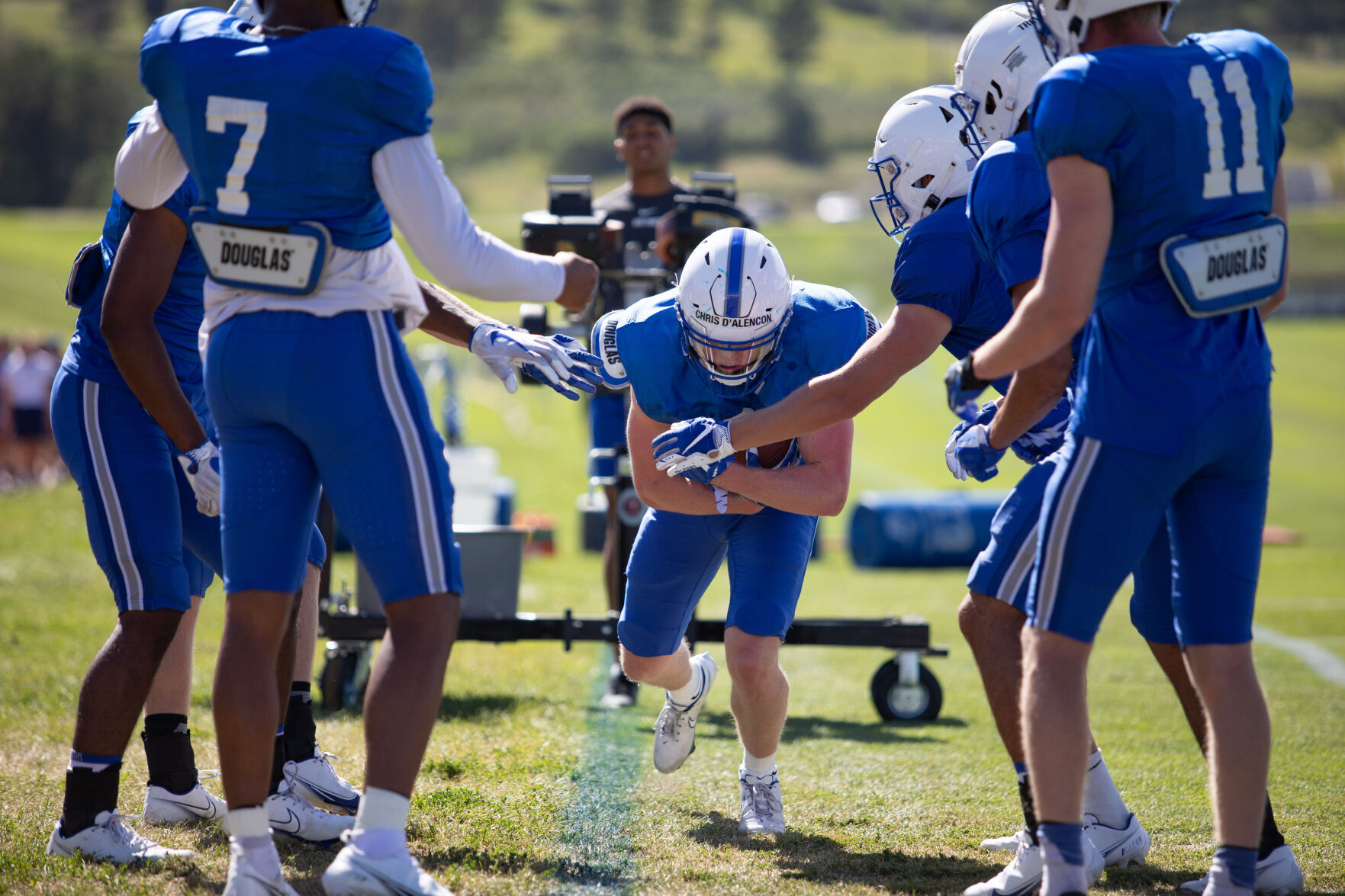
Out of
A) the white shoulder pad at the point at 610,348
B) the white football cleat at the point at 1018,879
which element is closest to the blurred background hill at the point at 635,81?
the white shoulder pad at the point at 610,348

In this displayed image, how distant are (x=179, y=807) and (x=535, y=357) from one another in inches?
66.8

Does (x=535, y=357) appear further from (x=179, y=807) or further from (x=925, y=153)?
(x=179, y=807)

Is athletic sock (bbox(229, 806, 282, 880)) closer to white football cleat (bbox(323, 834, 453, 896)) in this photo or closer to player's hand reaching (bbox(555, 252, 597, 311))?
white football cleat (bbox(323, 834, 453, 896))

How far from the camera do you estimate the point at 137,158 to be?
9.67 feet

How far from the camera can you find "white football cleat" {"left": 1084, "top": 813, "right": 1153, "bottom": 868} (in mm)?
3332

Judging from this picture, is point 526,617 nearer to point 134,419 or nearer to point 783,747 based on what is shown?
point 783,747

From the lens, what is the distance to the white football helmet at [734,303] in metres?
3.48

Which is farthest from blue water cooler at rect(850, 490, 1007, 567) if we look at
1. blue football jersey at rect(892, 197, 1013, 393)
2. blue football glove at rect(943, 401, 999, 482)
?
blue football glove at rect(943, 401, 999, 482)

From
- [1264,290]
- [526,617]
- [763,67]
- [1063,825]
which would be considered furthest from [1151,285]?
[763,67]

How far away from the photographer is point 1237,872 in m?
2.70

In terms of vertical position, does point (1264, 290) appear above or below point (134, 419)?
above

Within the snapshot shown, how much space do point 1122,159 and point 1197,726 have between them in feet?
4.92

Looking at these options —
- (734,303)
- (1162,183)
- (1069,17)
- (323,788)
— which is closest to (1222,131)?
(1162,183)

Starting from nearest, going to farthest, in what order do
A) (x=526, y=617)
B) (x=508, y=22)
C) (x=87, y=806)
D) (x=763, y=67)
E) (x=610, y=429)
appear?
(x=87, y=806) → (x=526, y=617) → (x=610, y=429) → (x=763, y=67) → (x=508, y=22)
